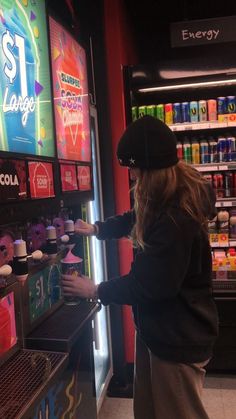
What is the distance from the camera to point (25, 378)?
129 centimetres

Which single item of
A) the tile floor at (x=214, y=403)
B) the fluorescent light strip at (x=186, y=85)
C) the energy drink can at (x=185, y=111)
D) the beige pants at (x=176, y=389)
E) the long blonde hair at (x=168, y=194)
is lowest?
the tile floor at (x=214, y=403)

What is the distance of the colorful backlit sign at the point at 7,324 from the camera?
1.42 m

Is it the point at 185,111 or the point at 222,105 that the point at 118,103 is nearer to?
the point at 185,111

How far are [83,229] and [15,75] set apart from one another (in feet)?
3.07

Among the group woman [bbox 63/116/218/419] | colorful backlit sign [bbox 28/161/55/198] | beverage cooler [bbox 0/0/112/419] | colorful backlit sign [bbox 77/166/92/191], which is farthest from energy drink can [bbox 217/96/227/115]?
colorful backlit sign [bbox 28/161/55/198]

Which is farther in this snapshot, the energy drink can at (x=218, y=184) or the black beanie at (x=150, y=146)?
the energy drink can at (x=218, y=184)

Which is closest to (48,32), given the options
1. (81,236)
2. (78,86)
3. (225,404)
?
(78,86)

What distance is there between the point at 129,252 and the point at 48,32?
1724 mm

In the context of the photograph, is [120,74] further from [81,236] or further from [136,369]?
[136,369]

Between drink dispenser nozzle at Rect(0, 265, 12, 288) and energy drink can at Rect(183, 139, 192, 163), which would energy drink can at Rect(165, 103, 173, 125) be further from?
drink dispenser nozzle at Rect(0, 265, 12, 288)

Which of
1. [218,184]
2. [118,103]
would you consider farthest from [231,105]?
[118,103]

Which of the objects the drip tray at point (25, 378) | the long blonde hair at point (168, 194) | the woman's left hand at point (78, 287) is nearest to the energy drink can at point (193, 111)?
the long blonde hair at point (168, 194)

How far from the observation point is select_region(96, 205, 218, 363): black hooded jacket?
1.58 meters

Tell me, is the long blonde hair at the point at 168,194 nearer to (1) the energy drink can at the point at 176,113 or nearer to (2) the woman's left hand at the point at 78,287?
(2) the woman's left hand at the point at 78,287
